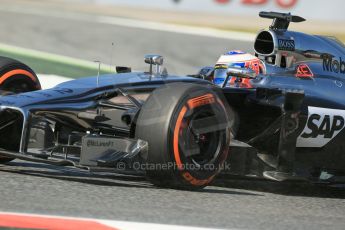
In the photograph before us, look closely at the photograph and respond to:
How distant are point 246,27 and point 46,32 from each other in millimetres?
5626

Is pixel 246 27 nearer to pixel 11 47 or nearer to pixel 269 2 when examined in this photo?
pixel 269 2

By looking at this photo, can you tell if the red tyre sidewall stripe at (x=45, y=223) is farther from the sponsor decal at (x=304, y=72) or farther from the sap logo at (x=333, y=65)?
the sap logo at (x=333, y=65)

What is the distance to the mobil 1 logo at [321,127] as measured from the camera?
5879 mm

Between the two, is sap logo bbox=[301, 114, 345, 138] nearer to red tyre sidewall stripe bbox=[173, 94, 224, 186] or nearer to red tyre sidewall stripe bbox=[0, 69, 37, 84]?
red tyre sidewall stripe bbox=[173, 94, 224, 186]

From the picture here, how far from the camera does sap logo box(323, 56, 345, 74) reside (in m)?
6.41

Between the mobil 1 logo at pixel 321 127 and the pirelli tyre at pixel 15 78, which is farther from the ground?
the pirelli tyre at pixel 15 78

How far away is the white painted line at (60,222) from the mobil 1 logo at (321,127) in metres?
1.98

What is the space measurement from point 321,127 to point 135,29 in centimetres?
1331

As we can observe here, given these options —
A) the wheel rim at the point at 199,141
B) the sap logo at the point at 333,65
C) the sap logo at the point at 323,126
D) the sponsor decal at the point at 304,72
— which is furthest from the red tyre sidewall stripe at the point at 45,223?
the sap logo at the point at 333,65

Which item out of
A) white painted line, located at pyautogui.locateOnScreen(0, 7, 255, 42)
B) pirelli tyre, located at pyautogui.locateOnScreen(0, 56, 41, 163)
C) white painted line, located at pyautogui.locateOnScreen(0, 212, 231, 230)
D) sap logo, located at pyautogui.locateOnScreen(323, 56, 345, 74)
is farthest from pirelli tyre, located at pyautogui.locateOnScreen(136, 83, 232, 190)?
white painted line, located at pyautogui.locateOnScreen(0, 7, 255, 42)

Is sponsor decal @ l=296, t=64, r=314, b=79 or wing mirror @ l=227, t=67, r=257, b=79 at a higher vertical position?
sponsor decal @ l=296, t=64, r=314, b=79

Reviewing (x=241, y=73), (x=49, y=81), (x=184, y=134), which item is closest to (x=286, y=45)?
(x=241, y=73)

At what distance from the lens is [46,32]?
57.2 ft

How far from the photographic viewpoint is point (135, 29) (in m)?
18.9
